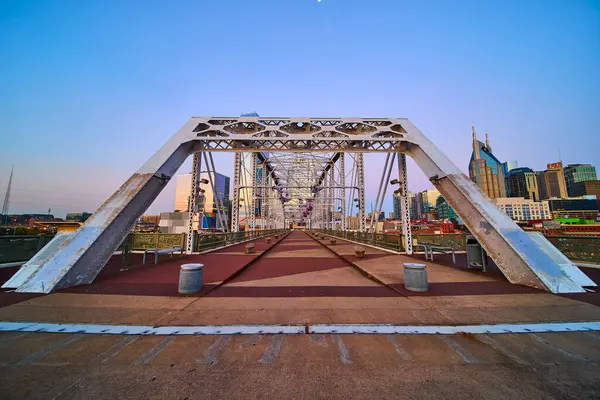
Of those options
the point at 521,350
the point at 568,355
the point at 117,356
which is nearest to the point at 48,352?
the point at 117,356

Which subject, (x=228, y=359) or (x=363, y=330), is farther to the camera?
(x=363, y=330)

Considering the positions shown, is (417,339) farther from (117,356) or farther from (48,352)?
(48,352)

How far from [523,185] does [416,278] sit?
249307 mm

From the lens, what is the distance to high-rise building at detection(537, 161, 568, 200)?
583 feet

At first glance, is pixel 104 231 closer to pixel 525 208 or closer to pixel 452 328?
pixel 452 328

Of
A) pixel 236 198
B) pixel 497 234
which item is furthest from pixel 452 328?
pixel 236 198

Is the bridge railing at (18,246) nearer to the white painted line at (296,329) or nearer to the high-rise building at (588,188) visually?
the white painted line at (296,329)

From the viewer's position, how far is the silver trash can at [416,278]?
634cm

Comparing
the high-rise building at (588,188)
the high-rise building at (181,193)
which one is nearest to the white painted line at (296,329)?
the high-rise building at (181,193)

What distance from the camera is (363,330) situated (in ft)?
13.3

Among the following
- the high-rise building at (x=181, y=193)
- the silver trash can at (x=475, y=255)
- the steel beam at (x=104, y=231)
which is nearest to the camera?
the steel beam at (x=104, y=231)

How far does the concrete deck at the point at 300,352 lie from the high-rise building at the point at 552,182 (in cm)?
24545

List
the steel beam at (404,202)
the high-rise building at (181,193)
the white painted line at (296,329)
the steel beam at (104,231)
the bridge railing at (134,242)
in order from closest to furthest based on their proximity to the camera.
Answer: the white painted line at (296,329) < the steel beam at (104,231) < the bridge railing at (134,242) < the steel beam at (404,202) < the high-rise building at (181,193)

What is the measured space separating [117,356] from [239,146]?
35.1ft
